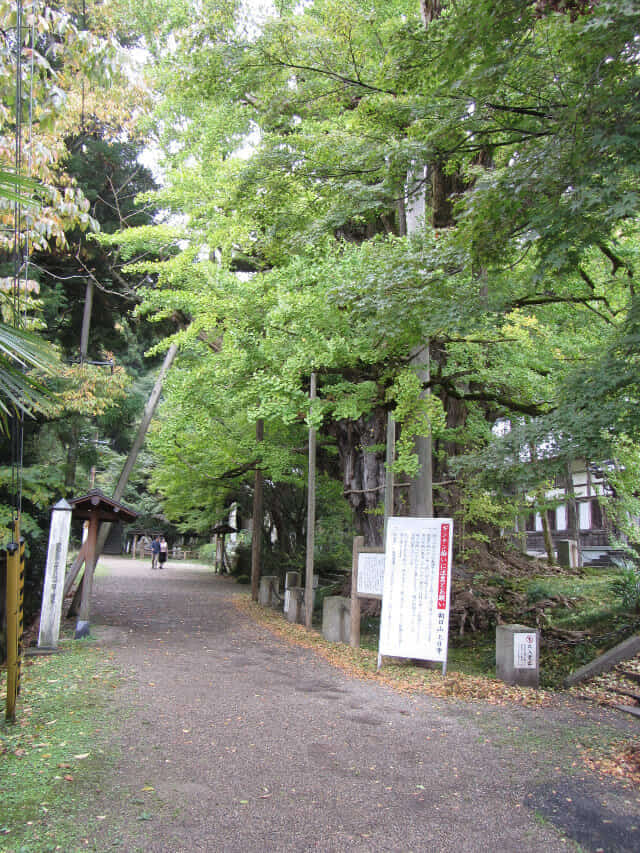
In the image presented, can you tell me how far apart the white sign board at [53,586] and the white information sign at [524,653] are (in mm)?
6894

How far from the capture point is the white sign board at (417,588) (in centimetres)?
840

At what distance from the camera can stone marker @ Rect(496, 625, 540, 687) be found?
8172 mm

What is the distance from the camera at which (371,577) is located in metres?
9.73

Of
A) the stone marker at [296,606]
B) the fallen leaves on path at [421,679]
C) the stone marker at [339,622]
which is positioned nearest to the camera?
the fallen leaves on path at [421,679]

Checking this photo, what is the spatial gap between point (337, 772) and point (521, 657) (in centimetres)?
433

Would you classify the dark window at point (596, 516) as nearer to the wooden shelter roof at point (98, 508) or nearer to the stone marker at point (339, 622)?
the stone marker at point (339, 622)

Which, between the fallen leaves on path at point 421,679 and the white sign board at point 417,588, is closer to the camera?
the fallen leaves on path at point 421,679

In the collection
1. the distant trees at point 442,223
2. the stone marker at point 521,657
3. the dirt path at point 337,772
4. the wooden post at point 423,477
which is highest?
the distant trees at point 442,223

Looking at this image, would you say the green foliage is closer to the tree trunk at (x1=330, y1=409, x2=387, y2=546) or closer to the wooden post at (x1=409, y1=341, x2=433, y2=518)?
the wooden post at (x1=409, y1=341, x2=433, y2=518)

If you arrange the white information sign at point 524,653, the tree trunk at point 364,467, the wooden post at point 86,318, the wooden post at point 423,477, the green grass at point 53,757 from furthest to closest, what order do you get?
the wooden post at point 86,318, the tree trunk at point 364,467, the wooden post at point 423,477, the white information sign at point 524,653, the green grass at point 53,757

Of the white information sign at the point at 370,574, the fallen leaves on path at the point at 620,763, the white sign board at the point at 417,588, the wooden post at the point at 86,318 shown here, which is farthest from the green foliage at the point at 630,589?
the wooden post at the point at 86,318

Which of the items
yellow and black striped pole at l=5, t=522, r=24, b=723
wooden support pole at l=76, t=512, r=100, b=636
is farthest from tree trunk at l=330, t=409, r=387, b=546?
yellow and black striped pole at l=5, t=522, r=24, b=723

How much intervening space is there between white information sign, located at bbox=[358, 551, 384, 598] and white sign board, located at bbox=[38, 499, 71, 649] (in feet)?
15.6

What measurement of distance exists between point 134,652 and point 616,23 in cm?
972
